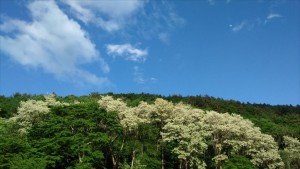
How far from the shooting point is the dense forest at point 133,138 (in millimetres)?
59656

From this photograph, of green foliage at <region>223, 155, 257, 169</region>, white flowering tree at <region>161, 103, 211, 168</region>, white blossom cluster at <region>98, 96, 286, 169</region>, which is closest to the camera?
green foliage at <region>223, 155, 257, 169</region>

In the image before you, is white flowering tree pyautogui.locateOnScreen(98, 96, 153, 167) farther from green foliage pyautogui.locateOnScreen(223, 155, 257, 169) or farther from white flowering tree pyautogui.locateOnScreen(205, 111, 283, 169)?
green foliage pyautogui.locateOnScreen(223, 155, 257, 169)

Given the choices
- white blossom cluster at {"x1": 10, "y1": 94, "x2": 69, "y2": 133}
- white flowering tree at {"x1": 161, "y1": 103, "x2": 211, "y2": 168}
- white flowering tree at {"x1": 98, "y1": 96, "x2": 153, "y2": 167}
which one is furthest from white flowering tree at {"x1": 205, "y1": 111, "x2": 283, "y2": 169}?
white blossom cluster at {"x1": 10, "y1": 94, "x2": 69, "y2": 133}

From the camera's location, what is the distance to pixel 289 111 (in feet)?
598

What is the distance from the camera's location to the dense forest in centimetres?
5966

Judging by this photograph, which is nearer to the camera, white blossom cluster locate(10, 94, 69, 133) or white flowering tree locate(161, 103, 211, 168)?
white flowering tree locate(161, 103, 211, 168)

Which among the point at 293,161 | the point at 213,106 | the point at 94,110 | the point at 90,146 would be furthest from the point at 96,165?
the point at 213,106

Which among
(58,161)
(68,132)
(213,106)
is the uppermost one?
(213,106)

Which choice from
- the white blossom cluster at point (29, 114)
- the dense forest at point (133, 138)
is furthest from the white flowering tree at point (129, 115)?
the white blossom cluster at point (29, 114)

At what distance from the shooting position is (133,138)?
68625 mm

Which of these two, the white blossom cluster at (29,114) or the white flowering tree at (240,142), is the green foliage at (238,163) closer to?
the white flowering tree at (240,142)

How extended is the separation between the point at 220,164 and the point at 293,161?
14.1 meters

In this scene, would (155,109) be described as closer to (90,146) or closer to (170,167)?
(170,167)

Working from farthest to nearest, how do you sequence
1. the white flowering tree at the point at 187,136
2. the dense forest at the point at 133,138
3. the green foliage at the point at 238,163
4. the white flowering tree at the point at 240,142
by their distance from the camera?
1. the white flowering tree at the point at 240,142
2. the white flowering tree at the point at 187,136
3. the green foliage at the point at 238,163
4. the dense forest at the point at 133,138
